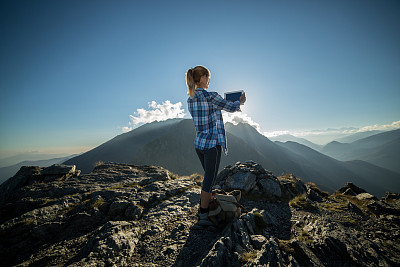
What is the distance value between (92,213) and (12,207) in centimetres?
304

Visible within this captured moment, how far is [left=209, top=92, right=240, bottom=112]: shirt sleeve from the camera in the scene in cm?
405

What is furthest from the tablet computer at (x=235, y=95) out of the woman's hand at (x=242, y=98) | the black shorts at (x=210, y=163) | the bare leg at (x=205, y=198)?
the bare leg at (x=205, y=198)

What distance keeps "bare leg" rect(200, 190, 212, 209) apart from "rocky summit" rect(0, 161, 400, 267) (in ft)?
2.04

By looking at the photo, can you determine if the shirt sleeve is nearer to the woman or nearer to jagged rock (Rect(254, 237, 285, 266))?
the woman

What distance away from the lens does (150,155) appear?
530ft

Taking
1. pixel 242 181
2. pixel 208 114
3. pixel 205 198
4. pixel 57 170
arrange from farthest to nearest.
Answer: pixel 57 170 → pixel 242 181 → pixel 205 198 → pixel 208 114

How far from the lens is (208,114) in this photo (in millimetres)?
4238

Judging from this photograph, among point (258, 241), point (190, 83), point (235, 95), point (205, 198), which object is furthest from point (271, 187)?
point (190, 83)

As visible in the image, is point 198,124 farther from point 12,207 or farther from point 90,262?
point 12,207

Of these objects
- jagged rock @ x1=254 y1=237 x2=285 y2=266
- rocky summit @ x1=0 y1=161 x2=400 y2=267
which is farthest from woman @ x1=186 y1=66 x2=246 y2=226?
jagged rock @ x1=254 y1=237 x2=285 y2=266

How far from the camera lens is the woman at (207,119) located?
411 cm

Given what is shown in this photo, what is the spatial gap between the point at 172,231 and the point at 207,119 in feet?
11.0

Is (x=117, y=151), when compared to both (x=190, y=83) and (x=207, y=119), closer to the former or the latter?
(x=190, y=83)

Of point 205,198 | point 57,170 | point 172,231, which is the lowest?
point 172,231
